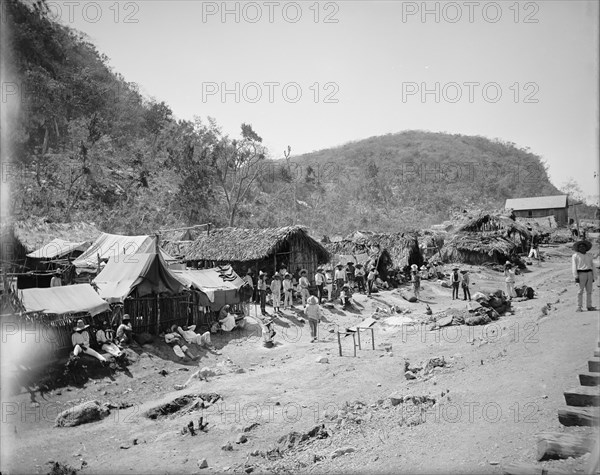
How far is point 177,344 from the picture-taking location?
12.7 m

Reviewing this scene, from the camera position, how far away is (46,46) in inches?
1384

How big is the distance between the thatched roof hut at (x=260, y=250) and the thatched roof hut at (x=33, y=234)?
5960 millimetres

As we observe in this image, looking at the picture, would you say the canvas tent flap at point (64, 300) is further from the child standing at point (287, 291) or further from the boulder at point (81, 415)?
the child standing at point (287, 291)

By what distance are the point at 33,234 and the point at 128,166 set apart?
21258 mm

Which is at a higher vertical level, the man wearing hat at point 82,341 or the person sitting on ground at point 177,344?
the man wearing hat at point 82,341

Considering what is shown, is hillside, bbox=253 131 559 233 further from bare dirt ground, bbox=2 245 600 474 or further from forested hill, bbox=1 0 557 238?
bare dirt ground, bbox=2 245 600 474

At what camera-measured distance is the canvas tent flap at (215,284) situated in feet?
47.8

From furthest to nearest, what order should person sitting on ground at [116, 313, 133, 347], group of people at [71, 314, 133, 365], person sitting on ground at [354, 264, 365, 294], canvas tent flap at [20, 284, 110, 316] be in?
person sitting on ground at [354, 264, 365, 294] < person sitting on ground at [116, 313, 133, 347] < group of people at [71, 314, 133, 365] < canvas tent flap at [20, 284, 110, 316]

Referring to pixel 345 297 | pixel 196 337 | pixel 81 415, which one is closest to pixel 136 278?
pixel 196 337

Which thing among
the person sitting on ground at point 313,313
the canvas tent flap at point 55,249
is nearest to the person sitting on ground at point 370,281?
the person sitting on ground at point 313,313

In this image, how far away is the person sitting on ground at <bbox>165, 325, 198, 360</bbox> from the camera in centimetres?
1220

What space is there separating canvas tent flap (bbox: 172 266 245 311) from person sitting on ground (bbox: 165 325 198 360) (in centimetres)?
170

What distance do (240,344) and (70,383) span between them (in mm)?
4934

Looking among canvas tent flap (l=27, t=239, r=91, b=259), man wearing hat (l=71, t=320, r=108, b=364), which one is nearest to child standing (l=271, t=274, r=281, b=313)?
man wearing hat (l=71, t=320, r=108, b=364)
